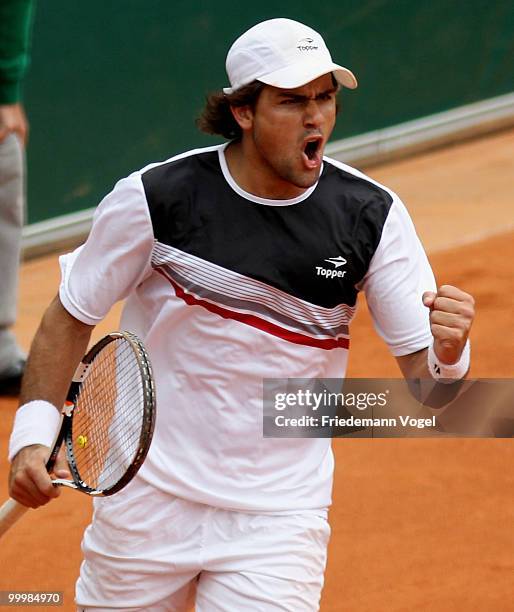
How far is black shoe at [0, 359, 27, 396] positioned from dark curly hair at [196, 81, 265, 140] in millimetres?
3749

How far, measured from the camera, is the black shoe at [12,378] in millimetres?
8094

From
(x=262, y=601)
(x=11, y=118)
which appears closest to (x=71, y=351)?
(x=262, y=601)

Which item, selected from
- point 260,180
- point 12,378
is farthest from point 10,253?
point 260,180

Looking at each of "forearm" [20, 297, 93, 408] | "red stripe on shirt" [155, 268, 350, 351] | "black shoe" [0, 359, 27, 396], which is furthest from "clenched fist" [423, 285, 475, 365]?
"black shoe" [0, 359, 27, 396]

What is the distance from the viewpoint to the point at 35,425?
13.9ft

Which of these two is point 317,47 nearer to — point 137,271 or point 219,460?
point 137,271

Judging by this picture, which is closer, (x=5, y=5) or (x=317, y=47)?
(x=317, y=47)

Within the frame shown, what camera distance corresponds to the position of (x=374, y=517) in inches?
265

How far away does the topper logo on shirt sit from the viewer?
13.8ft

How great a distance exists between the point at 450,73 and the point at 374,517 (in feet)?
19.7

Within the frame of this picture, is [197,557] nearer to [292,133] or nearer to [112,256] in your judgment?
[112,256]

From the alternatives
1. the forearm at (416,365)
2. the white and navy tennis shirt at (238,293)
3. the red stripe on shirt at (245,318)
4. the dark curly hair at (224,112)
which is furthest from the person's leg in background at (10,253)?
the forearm at (416,365)

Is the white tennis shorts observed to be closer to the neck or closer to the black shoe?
the neck

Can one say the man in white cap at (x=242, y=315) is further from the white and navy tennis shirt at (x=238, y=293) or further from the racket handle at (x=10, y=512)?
the racket handle at (x=10, y=512)
